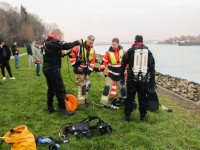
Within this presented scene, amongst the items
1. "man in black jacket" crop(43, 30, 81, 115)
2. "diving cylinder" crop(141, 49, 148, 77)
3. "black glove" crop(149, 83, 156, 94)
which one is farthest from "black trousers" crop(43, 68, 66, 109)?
"black glove" crop(149, 83, 156, 94)

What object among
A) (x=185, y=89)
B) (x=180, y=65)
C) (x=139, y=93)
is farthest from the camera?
(x=180, y=65)

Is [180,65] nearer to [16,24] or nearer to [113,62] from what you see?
[113,62]

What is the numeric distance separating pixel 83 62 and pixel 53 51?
1.30 meters

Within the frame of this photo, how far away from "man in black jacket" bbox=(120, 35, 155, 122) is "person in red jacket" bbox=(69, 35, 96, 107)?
1424 mm

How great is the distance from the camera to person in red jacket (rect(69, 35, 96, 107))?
18.5 feet

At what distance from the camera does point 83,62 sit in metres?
5.91

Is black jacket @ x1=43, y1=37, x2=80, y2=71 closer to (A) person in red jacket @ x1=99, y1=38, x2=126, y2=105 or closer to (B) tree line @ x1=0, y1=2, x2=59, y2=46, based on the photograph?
(A) person in red jacket @ x1=99, y1=38, x2=126, y2=105

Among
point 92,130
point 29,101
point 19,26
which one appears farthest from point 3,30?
point 92,130

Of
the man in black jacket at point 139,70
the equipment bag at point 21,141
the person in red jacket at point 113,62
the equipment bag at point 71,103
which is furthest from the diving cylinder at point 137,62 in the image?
the equipment bag at point 21,141

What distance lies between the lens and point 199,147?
3.82 m

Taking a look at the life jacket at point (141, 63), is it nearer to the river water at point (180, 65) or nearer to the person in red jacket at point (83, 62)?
the person in red jacket at point (83, 62)

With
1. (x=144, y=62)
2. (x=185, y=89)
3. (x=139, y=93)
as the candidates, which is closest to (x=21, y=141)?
(x=139, y=93)

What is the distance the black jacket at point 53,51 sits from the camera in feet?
15.6

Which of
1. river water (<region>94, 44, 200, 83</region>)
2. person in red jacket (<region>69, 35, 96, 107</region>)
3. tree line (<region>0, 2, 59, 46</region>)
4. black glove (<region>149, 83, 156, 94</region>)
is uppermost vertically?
tree line (<region>0, 2, 59, 46</region>)
